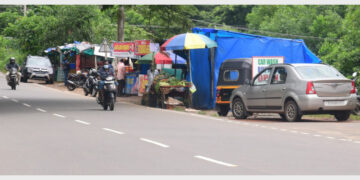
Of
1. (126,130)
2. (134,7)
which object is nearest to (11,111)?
(126,130)

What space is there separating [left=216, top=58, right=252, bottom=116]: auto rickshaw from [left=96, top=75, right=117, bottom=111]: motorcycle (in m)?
3.38

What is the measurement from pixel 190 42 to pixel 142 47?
272 inches

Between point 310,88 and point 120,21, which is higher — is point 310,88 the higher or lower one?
the lower one


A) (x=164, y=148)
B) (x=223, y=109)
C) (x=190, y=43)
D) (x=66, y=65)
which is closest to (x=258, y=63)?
(x=223, y=109)

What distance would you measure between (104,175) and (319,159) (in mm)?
3546

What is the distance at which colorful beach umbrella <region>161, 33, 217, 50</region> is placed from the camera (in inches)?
991

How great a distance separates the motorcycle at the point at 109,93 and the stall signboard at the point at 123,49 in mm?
9669

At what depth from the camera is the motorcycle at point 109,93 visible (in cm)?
2314

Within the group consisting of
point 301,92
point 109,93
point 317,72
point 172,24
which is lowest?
point 109,93

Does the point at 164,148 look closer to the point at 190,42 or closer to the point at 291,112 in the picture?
the point at 291,112

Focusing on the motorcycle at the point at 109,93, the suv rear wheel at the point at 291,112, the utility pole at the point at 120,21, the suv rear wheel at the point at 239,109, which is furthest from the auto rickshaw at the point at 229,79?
the utility pole at the point at 120,21

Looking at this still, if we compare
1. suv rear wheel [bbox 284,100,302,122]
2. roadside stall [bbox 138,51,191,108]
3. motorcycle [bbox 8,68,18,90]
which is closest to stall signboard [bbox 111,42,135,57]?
motorcycle [bbox 8,68,18,90]

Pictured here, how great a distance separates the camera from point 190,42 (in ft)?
83.3

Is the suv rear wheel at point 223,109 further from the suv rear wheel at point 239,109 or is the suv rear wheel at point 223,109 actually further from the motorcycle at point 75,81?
the motorcycle at point 75,81
